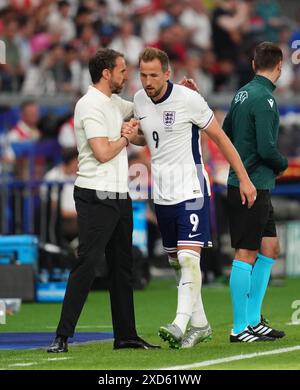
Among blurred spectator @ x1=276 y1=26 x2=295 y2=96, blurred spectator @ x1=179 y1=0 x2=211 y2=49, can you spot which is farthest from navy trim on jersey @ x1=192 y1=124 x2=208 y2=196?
blurred spectator @ x1=179 y1=0 x2=211 y2=49

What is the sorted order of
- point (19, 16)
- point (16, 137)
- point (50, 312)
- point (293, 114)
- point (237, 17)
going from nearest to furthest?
1. point (50, 312)
2. point (16, 137)
3. point (293, 114)
4. point (19, 16)
5. point (237, 17)

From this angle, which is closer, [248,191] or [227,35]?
[248,191]

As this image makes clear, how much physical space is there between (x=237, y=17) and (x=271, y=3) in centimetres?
152

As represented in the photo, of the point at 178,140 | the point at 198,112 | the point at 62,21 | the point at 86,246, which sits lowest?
the point at 86,246

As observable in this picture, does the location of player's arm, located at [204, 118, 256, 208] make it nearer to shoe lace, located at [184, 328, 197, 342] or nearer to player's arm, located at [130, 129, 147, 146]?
player's arm, located at [130, 129, 147, 146]

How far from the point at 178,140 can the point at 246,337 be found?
1601 millimetres

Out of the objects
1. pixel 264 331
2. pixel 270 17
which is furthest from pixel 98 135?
pixel 270 17

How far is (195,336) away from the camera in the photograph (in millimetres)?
9547

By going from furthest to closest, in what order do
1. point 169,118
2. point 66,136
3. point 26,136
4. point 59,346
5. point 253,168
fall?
point 66,136 < point 26,136 < point 253,168 < point 169,118 < point 59,346

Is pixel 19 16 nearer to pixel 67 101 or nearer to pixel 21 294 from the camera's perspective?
pixel 67 101

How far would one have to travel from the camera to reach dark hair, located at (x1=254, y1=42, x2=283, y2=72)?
9836 millimetres

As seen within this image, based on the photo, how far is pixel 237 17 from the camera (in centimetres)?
2320

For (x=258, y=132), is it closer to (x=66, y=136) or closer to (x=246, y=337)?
(x=246, y=337)
